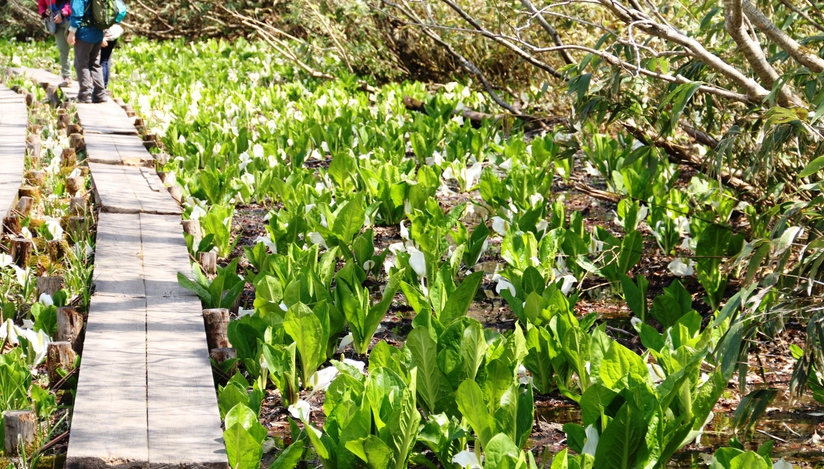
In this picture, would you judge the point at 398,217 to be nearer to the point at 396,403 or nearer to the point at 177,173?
the point at 177,173

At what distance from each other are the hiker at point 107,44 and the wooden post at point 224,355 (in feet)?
20.4

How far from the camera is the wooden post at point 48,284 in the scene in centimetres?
305

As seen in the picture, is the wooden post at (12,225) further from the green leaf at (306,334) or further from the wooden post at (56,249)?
the green leaf at (306,334)

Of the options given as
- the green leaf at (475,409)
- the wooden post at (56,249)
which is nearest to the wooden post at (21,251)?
the wooden post at (56,249)

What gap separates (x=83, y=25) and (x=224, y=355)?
5.84 m

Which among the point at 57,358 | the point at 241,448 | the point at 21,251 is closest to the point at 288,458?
the point at 241,448

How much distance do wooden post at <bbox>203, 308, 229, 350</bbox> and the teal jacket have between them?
555cm

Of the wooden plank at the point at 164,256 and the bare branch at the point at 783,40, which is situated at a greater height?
the bare branch at the point at 783,40

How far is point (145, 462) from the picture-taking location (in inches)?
75.5

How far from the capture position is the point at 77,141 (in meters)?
5.93

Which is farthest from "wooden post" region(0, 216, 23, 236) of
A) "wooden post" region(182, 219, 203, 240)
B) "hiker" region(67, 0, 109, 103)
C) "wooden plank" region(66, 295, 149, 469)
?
"hiker" region(67, 0, 109, 103)

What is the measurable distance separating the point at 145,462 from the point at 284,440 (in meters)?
0.55

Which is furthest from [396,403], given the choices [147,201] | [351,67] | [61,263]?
[351,67]

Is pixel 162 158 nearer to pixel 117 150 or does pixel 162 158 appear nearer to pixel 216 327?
pixel 117 150
